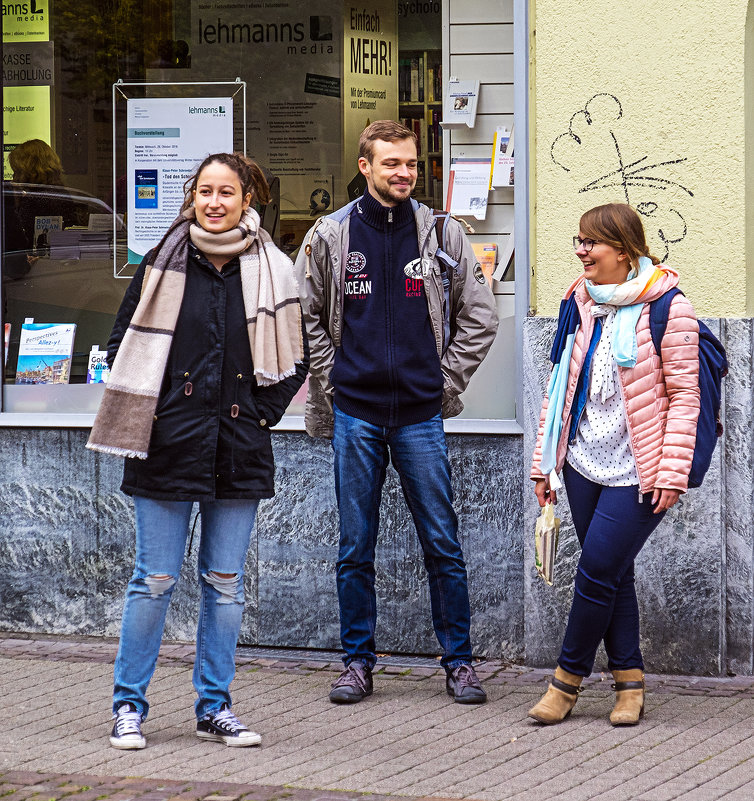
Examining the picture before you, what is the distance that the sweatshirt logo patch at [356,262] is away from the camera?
17.6ft

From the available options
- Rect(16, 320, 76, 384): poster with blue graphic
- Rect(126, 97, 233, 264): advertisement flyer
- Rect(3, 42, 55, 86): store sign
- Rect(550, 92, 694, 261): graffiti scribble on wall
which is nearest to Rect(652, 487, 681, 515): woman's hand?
Rect(550, 92, 694, 261): graffiti scribble on wall

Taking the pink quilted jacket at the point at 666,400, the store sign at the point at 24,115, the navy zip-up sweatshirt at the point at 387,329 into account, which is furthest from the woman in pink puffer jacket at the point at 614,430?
the store sign at the point at 24,115

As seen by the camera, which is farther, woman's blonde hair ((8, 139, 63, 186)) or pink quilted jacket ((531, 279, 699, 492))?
woman's blonde hair ((8, 139, 63, 186))

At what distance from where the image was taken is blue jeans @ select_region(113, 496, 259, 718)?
15.7 feet

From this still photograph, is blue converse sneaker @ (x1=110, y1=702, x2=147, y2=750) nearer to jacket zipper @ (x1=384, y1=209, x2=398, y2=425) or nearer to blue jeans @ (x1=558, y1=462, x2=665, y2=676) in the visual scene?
jacket zipper @ (x1=384, y1=209, x2=398, y2=425)

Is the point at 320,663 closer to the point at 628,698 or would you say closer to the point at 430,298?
the point at 628,698

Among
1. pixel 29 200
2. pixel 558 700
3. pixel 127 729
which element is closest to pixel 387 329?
pixel 558 700

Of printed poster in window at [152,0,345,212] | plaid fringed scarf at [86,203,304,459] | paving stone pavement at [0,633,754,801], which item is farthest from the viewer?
printed poster in window at [152,0,345,212]

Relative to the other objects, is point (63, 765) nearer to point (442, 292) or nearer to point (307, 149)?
point (442, 292)

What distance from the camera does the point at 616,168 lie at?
230 inches

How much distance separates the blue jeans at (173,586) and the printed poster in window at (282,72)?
2139mm

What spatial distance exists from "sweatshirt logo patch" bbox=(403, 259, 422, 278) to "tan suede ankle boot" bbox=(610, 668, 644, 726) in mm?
1707

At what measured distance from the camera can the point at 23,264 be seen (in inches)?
268

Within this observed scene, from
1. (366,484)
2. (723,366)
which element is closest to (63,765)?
(366,484)
